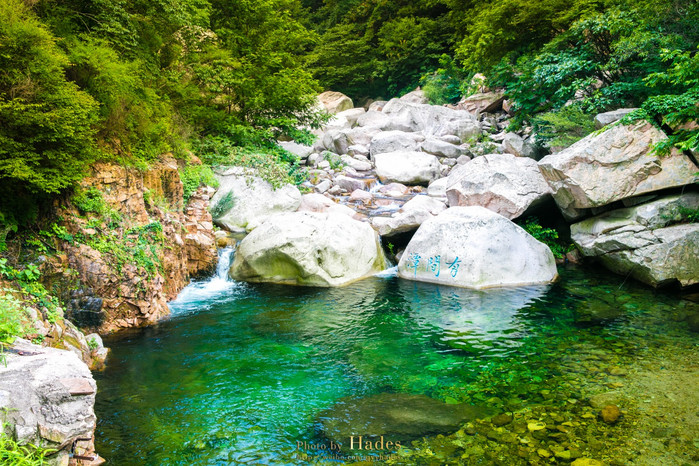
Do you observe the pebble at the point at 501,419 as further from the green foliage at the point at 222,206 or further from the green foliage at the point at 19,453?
the green foliage at the point at 222,206

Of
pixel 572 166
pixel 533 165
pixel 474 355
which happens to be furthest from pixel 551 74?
pixel 474 355

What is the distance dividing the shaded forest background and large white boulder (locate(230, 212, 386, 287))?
2.86 meters

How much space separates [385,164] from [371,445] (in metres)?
13.1

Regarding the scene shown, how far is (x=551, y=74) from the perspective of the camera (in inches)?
491

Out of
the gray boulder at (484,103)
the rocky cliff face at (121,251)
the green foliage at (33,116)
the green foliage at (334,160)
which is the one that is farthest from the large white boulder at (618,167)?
the gray boulder at (484,103)

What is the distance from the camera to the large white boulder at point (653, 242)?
831cm

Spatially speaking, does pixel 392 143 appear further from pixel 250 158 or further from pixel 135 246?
pixel 135 246

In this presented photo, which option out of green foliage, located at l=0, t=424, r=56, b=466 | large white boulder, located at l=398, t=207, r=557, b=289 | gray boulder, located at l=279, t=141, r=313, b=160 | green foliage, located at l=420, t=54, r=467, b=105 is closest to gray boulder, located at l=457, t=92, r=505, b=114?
green foliage, located at l=420, t=54, r=467, b=105

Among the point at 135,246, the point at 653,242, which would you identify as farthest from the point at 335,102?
the point at 135,246

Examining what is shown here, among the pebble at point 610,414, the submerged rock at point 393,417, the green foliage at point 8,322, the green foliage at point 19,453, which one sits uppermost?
the green foliage at point 8,322

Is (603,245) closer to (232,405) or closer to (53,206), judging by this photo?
(232,405)

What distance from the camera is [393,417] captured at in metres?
4.65

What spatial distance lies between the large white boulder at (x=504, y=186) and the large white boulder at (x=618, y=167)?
1.19 m

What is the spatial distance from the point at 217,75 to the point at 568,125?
10045 mm
